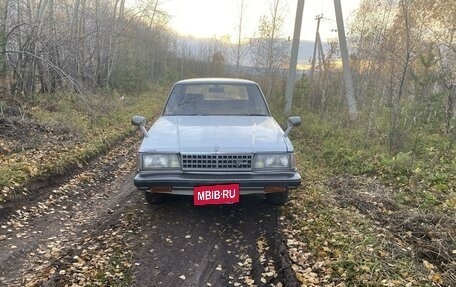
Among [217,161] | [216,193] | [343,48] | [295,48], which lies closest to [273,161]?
[217,161]

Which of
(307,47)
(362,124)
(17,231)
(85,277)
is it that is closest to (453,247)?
(85,277)

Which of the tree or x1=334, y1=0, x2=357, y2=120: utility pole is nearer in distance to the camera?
x1=334, y1=0, x2=357, y2=120: utility pole

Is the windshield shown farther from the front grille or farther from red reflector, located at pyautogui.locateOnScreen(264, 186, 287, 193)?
red reflector, located at pyautogui.locateOnScreen(264, 186, 287, 193)

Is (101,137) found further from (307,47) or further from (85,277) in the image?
(307,47)

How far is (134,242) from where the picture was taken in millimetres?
3893

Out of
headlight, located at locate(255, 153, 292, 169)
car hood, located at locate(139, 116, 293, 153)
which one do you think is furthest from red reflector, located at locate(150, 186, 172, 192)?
headlight, located at locate(255, 153, 292, 169)

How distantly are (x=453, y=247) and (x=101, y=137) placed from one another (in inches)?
283

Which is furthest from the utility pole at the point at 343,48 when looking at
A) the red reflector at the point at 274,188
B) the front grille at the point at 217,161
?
the front grille at the point at 217,161

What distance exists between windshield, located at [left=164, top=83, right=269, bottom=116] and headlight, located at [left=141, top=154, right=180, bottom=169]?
1465 millimetres

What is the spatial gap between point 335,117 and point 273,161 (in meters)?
7.58

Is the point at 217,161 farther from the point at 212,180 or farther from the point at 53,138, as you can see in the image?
the point at 53,138

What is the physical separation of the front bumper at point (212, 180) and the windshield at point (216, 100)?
1598 mm

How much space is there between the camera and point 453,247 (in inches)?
139

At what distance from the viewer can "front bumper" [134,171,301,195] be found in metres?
4.00
